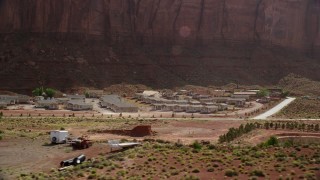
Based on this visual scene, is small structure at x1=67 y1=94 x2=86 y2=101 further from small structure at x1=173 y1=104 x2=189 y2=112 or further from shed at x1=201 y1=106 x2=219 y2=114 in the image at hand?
shed at x1=201 y1=106 x2=219 y2=114

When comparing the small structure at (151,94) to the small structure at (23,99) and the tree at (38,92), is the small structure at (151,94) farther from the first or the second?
the small structure at (23,99)

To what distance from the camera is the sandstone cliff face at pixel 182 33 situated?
13062cm

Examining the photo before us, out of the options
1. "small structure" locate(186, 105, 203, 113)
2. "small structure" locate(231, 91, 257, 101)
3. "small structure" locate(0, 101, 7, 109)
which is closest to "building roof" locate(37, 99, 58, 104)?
"small structure" locate(0, 101, 7, 109)

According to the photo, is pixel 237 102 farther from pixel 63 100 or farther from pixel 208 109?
pixel 63 100

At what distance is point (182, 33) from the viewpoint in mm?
148500

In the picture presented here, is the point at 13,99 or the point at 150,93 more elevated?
the point at 150,93

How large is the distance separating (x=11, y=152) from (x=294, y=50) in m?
132

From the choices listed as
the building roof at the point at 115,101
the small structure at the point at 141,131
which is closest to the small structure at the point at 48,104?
the building roof at the point at 115,101

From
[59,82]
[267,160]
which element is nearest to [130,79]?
[59,82]

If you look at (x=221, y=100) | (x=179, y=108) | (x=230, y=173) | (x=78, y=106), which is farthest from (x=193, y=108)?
(x=230, y=173)

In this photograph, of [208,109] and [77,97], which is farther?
[77,97]

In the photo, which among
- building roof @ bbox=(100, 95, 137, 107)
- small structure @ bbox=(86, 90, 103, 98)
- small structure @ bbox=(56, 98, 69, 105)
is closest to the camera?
building roof @ bbox=(100, 95, 137, 107)

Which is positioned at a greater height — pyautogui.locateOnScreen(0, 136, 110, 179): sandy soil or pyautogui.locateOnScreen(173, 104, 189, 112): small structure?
pyautogui.locateOnScreen(173, 104, 189, 112): small structure

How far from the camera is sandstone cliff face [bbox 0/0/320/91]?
429ft
